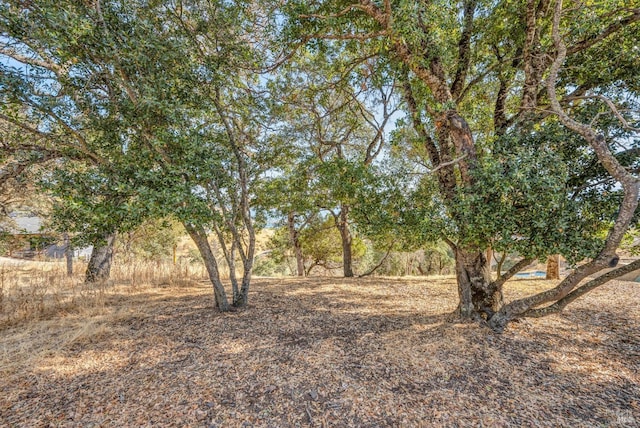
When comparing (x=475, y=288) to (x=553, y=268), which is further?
(x=553, y=268)

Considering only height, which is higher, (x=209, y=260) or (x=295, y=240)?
(x=295, y=240)

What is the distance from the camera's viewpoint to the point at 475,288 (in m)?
3.79

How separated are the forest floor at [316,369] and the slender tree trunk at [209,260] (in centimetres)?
22

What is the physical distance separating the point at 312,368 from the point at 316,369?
43 millimetres

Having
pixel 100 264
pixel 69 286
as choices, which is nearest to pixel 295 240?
pixel 100 264

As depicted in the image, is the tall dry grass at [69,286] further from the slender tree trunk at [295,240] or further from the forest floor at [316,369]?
the slender tree trunk at [295,240]

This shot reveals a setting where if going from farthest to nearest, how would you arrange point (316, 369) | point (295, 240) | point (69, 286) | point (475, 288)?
point (295, 240) < point (69, 286) < point (475, 288) < point (316, 369)

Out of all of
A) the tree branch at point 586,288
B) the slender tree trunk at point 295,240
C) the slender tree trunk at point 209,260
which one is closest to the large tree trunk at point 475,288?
the tree branch at point 586,288

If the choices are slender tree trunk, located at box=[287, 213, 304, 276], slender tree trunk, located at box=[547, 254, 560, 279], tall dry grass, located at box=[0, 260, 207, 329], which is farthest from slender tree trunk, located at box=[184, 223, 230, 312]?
slender tree trunk, located at box=[547, 254, 560, 279]

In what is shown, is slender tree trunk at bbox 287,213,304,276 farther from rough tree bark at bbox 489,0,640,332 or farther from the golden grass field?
rough tree bark at bbox 489,0,640,332

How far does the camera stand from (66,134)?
3.36m

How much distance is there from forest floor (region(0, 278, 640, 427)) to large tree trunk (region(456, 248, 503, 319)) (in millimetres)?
331

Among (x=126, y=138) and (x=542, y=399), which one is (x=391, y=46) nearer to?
(x=126, y=138)

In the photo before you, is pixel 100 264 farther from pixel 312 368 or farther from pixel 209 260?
pixel 312 368
